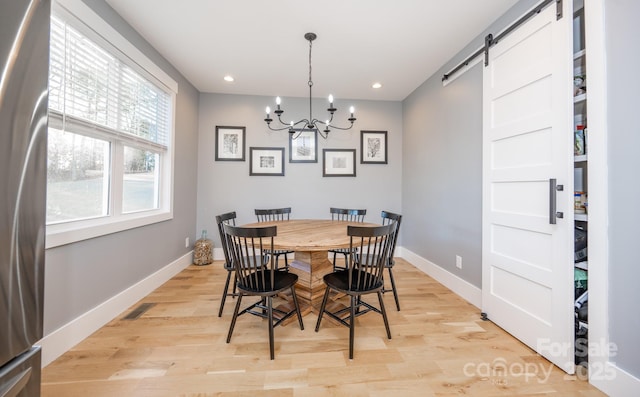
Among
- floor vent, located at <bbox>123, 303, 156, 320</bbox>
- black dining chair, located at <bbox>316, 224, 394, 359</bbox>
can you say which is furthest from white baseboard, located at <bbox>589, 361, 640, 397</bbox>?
floor vent, located at <bbox>123, 303, 156, 320</bbox>

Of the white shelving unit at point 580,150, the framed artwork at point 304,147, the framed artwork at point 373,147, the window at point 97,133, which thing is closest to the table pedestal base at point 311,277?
the window at point 97,133

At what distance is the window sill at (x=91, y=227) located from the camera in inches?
62.1

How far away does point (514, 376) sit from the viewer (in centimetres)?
147

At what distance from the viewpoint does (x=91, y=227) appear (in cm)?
184

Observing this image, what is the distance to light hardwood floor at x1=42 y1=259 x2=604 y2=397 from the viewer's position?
1.37 metres

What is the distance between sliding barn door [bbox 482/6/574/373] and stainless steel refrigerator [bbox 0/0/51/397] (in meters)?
2.39

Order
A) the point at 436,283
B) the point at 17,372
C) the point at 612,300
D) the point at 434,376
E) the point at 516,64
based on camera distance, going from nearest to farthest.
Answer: the point at 17,372 < the point at 612,300 < the point at 434,376 < the point at 516,64 < the point at 436,283

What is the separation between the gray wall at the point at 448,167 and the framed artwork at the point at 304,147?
145 cm

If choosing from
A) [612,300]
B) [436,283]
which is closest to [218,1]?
[612,300]

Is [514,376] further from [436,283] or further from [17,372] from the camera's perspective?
[17,372]

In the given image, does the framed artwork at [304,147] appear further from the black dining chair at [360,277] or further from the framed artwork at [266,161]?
the black dining chair at [360,277]

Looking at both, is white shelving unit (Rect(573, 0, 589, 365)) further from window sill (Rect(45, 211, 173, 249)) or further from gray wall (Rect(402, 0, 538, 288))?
window sill (Rect(45, 211, 173, 249))

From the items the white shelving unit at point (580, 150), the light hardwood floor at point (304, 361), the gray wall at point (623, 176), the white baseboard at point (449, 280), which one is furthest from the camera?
the white baseboard at point (449, 280)

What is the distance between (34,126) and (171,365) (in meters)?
1.53
